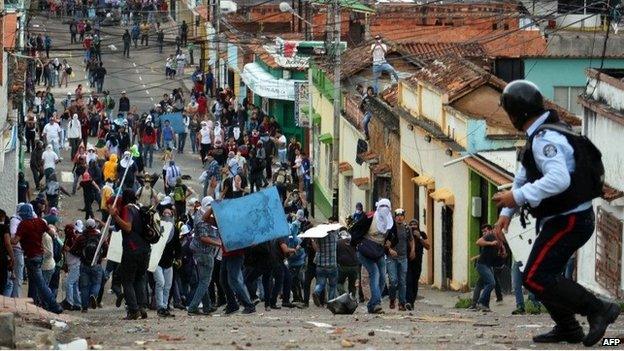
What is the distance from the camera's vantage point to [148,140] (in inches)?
1884

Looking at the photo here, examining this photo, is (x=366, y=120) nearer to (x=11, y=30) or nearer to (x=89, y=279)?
(x=11, y=30)

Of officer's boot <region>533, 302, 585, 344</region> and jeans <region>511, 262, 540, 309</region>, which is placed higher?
officer's boot <region>533, 302, 585, 344</region>

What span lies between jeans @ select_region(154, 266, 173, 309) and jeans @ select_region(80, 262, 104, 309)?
158 cm

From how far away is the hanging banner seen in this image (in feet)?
168

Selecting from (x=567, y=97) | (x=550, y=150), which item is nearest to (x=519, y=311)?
(x=550, y=150)

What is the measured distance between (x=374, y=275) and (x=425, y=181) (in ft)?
39.3

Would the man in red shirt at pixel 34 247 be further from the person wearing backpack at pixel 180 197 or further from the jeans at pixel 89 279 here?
the person wearing backpack at pixel 180 197

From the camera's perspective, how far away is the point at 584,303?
1135cm

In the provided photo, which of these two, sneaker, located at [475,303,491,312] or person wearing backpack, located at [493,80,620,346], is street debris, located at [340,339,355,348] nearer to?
person wearing backpack, located at [493,80,620,346]

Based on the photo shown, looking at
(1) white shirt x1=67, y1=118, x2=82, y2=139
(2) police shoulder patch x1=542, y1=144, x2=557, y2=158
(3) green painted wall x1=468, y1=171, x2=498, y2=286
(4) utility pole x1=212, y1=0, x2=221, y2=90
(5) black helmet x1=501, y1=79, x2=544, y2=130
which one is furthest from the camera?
(4) utility pole x1=212, y1=0, x2=221, y2=90

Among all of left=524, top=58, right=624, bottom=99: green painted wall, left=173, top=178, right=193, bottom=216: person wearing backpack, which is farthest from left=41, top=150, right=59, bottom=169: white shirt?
left=524, top=58, right=624, bottom=99: green painted wall

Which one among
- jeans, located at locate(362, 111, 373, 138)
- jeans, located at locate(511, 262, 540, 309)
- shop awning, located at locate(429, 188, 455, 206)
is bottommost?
jeans, located at locate(362, 111, 373, 138)

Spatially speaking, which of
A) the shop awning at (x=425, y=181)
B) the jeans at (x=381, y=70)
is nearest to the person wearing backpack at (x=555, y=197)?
the shop awning at (x=425, y=181)

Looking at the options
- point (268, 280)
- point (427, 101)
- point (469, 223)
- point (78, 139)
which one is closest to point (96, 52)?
point (78, 139)
